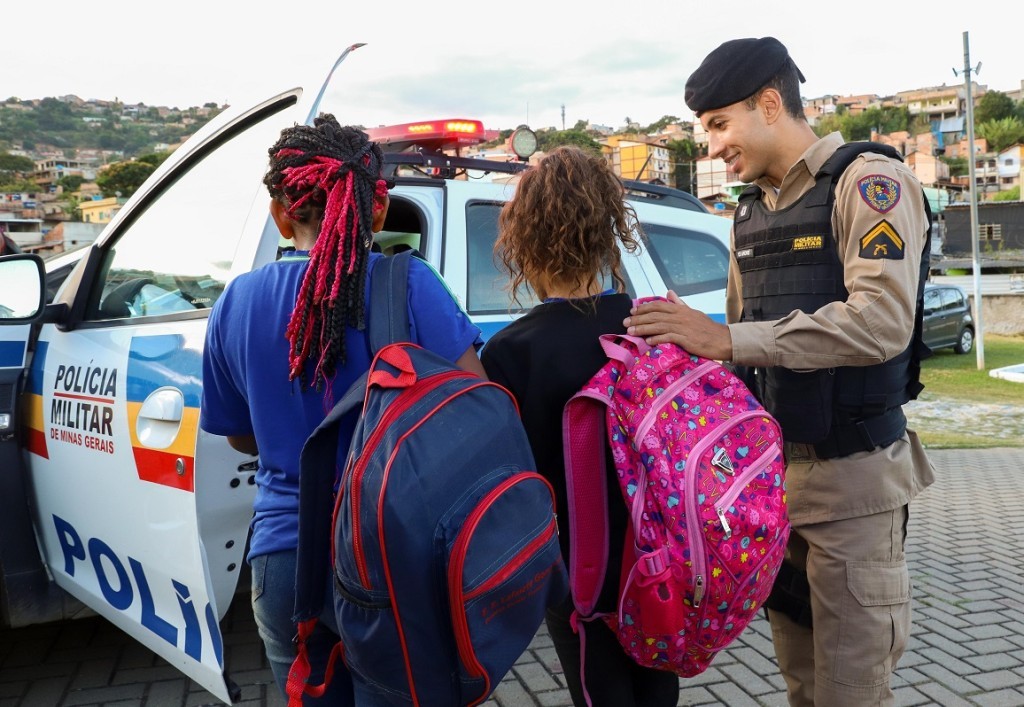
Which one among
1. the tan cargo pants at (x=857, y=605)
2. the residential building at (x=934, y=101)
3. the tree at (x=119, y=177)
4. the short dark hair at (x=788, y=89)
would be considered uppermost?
the residential building at (x=934, y=101)

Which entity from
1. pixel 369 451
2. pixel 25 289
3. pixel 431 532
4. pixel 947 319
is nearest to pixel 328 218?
pixel 369 451

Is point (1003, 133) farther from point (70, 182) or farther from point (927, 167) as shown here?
point (70, 182)

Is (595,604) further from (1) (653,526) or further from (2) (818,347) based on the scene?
(2) (818,347)

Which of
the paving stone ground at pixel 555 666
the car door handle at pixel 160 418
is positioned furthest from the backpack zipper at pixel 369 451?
the paving stone ground at pixel 555 666

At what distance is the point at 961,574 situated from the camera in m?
4.52

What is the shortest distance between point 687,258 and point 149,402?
2398mm

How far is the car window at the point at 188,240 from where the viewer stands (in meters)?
2.46

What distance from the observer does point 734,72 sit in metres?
1.93

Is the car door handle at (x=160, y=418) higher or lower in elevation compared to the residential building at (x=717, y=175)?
lower

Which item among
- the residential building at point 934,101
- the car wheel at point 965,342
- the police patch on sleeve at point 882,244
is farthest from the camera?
the residential building at point 934,101

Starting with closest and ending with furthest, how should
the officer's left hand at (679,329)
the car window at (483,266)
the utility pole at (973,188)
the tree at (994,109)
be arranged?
1. the officer's left hand at (679,329)
2. the car window at (483,266)
3. the utility pole at (973,188)
4. the tree at (994,109)

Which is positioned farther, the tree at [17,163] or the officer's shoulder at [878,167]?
the tree at [17,163]

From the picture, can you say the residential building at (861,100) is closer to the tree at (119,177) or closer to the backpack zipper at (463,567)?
the tree at (119,177)

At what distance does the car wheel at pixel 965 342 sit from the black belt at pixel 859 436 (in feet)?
67.6
